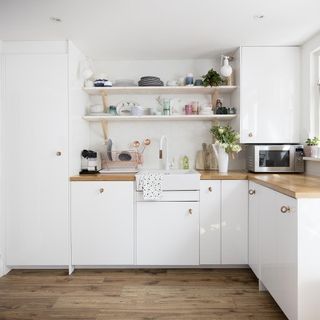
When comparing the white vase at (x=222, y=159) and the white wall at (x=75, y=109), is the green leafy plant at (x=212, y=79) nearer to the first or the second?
the white vase at (x=222, y=159)

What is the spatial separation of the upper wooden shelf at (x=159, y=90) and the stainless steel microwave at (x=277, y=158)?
716 millimetres

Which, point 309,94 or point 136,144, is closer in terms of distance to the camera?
point 309,94

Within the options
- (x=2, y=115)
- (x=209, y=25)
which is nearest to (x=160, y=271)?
(x=2, y=115)

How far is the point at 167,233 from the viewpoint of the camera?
8.74 ft

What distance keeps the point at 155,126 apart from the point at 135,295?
5.79ft

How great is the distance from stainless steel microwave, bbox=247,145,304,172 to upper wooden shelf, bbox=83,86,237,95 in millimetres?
716

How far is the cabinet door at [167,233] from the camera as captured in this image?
266cm

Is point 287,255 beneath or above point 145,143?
beneath

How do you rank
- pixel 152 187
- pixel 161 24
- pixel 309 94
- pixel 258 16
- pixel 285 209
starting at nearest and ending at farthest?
pixel 285 209
pixel 258 16
pixel 161 24
pixel 152 187
pixel 309 94

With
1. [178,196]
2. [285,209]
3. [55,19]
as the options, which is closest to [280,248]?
[285,209]

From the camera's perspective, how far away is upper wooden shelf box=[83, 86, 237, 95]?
297cm

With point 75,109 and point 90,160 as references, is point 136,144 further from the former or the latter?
point 75,109

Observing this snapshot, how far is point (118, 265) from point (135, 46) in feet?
6.97

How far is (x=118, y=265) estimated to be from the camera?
8.88 ft
